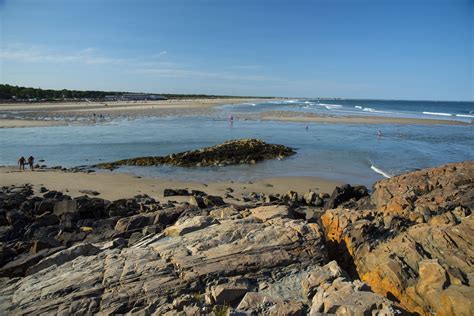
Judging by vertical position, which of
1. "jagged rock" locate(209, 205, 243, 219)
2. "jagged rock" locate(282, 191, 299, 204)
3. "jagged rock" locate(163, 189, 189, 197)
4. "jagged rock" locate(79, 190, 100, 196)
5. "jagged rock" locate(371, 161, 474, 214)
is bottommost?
"jagged rock" locate(79, 190, 100, 196)

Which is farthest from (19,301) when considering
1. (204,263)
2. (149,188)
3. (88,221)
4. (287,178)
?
(287,178)

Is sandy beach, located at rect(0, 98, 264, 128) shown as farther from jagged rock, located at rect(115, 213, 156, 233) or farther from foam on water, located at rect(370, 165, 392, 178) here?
jagged rock, located at rect(115, 213, 156, 233)

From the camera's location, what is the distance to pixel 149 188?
17.9 m

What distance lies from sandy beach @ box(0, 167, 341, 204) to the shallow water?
1.51 meters

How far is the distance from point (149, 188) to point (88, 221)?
19.5 feet

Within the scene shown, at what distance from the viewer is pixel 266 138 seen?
3784 centimetres

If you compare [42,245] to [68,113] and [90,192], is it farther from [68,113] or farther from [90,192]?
[68,113]

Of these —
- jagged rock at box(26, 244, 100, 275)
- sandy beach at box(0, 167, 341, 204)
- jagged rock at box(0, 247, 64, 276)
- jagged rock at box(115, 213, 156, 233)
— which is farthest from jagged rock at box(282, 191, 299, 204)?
jagged rock at box(0, 247, 64, 276)

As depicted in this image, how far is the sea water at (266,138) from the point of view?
22.1m

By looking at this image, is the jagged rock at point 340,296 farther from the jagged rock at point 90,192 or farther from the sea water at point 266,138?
the sea water at point 266,138

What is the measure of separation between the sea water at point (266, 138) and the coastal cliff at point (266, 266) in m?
11.6

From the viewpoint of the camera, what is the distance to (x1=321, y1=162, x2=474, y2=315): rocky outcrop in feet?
19.1

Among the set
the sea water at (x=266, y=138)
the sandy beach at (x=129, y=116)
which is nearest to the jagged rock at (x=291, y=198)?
the sea water at (x=266, y=138)

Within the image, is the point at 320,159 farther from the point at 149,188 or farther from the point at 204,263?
the point at 204,263
